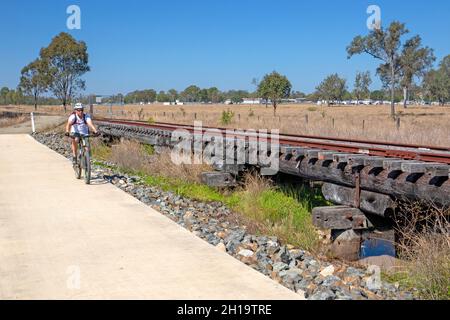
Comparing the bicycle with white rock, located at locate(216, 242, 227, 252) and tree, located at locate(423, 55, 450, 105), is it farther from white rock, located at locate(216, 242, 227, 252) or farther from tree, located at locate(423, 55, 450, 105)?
tree, located at locate(423, 55, 450, 105)

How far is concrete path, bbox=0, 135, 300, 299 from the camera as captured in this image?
4.90 metres

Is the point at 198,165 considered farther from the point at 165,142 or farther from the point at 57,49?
the point at 57,49

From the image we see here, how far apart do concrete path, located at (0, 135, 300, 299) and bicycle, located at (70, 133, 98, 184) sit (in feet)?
4.55

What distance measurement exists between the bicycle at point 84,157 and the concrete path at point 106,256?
1388 mm

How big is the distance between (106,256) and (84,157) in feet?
19.5

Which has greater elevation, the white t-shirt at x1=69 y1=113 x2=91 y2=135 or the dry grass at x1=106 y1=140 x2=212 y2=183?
the white t-shirt at x1=69 y1=113 x2=91 y2=135

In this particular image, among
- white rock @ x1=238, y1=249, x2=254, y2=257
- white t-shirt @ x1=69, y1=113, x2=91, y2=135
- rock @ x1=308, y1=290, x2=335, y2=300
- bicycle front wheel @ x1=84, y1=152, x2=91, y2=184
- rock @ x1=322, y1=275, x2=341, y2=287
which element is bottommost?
white rock @ x1=238, y1=249, x2=254, y2=257

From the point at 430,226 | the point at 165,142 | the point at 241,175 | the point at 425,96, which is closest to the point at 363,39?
the point at 165,142

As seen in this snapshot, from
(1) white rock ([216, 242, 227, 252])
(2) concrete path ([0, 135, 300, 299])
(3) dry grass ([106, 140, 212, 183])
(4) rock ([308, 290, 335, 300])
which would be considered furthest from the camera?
(3) dry grass ([106, 140, 212, 183])

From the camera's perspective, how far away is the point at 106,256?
6043 millimetres

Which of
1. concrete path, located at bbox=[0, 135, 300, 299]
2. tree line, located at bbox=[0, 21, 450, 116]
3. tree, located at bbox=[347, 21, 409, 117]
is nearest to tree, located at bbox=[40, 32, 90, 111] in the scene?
tree line, located at bbox=[0, 21, 450, 116]

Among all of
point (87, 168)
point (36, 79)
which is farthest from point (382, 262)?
point (36, 79)

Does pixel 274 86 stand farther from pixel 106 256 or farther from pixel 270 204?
pixel 106 256

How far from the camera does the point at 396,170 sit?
285 inches
